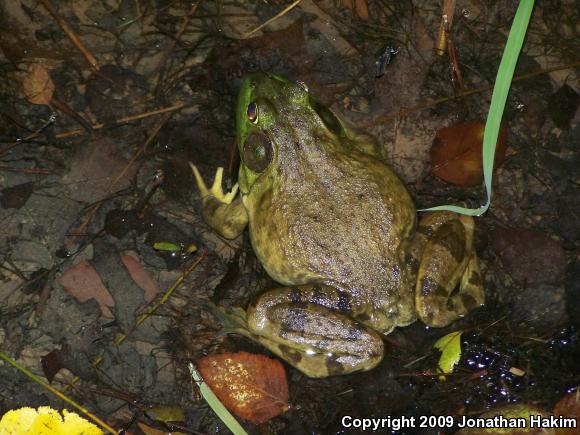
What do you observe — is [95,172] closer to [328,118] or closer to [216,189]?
[216,189]

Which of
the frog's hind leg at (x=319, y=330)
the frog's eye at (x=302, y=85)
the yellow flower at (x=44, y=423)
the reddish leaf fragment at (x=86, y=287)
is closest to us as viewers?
the frog's hind leg at (x=319, y=330)

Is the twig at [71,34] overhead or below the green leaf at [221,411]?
overhead

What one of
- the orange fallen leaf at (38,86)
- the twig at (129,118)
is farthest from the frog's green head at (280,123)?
the orange fallen leaf at (38,86)

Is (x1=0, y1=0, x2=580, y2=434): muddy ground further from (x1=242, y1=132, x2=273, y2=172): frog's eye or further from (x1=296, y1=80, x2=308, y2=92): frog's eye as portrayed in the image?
(x1=242, y1=132, x2=273, y2=172): frog's eye

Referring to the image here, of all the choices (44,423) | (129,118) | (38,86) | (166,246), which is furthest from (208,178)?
(44,423)

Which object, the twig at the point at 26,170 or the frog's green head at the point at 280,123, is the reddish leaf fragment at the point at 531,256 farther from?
the twig at the point at 26,170

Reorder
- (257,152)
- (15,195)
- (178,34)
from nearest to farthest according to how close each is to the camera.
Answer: (257,152), (15,195), (178,34)
